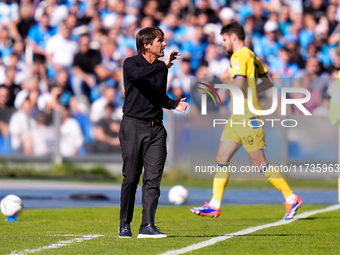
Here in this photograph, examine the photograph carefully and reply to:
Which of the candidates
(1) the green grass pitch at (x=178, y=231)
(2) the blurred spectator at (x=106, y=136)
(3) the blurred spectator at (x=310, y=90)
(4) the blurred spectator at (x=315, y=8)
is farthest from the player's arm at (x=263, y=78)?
(4) the blurred spectator at (x=315, y=8)

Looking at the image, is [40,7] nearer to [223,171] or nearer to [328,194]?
[328,194]

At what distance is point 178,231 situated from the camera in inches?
255

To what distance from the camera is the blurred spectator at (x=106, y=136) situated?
16.4m

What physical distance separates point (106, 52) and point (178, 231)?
36.7 ft

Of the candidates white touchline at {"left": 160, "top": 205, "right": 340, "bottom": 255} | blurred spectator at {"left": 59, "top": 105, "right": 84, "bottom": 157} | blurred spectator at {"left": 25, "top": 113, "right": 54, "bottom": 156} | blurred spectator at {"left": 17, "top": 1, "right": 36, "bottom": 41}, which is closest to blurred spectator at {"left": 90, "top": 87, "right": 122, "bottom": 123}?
blurred spectator at {"left": 59, "top": 105, "right": 84, "bottom": 157}

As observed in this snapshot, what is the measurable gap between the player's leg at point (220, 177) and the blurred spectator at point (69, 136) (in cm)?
922

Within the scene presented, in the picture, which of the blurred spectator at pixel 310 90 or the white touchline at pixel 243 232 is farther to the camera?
the blurred spectator at pixel 310 90

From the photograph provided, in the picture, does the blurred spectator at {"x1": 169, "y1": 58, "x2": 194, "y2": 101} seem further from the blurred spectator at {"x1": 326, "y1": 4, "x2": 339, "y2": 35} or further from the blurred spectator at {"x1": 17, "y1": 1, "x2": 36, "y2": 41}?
the blurred spectator at {"x1": 17, "y1": 1, "x2": 36, "y2": 41}

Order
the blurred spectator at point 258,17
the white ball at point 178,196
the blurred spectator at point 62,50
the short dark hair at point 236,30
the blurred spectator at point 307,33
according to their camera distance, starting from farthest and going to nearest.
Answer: the blurred spectator at point 258,17 < the blurred spectator at point 307,33 < the blurred spectator at point 62,50 < the white ball at point 178,196 < the short dark hair at point 236,30

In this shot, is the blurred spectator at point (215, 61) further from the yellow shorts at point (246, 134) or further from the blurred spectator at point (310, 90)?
the yellow shorts at point (246, 134)

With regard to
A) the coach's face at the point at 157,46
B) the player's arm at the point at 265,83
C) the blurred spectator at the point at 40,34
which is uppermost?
the blurred spectator at the point at 40,34

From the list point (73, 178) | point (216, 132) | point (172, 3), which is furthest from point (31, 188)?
point (172, 3)

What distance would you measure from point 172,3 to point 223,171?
11.5 meters

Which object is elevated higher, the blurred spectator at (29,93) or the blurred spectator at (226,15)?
the blurred spectator at (226,15)
